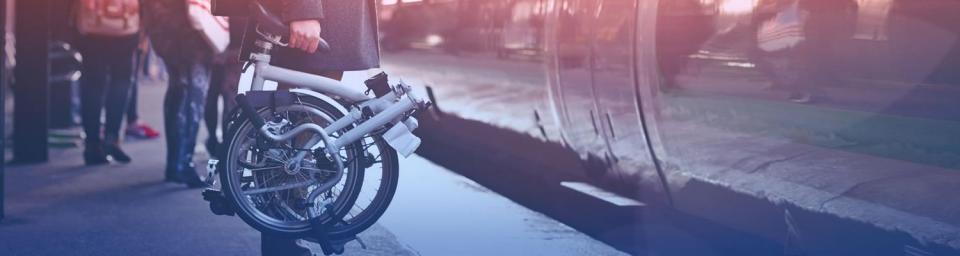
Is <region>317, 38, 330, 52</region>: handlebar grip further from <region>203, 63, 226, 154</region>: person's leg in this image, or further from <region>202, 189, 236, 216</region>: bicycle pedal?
<region>203, 63, 226, 154</region>: person's leg

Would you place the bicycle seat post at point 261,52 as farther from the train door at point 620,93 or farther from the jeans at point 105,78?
the jeans at point 105,78

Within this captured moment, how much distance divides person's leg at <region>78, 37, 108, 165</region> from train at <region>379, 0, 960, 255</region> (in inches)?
102

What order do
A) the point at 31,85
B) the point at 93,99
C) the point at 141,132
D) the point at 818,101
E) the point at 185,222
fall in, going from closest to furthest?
the point at 818,101, the point at 185,222, the point at 93,99, the point at 31,85, the point at 141,132

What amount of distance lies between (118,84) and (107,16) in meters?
0.52

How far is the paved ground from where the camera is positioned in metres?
5.18

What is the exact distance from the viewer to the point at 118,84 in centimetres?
811

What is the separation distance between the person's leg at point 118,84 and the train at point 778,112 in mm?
2432

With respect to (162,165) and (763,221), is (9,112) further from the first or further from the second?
(763,221)

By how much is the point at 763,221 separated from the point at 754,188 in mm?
267

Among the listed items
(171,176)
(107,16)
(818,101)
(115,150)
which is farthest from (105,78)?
(818,101)

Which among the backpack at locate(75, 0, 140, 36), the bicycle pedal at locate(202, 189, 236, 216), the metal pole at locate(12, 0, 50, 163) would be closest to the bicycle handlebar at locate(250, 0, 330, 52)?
the bicycle pedal at locate(202, 189, 236, 216)

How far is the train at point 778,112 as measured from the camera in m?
4.69

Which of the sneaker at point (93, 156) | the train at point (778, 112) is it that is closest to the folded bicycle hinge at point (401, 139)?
the train at point (778, 112)

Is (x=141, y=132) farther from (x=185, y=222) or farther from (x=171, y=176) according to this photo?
(x=185, y=222)
